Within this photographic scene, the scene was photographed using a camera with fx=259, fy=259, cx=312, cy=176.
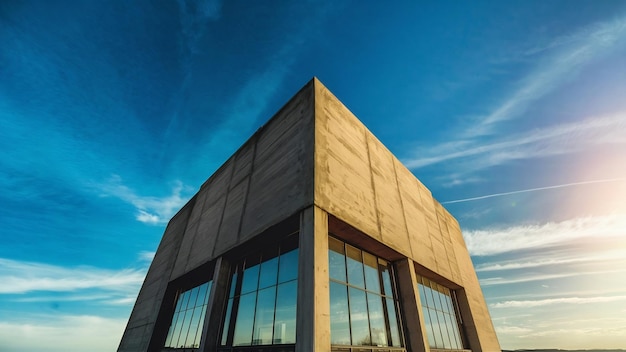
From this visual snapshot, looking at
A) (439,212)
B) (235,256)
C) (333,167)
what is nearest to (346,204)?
(333,167)

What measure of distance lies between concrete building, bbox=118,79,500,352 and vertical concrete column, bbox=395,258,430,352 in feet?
0.16

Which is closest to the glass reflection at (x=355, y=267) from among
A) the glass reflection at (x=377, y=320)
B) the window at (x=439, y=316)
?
the glass reflection at (x=377, y=320)

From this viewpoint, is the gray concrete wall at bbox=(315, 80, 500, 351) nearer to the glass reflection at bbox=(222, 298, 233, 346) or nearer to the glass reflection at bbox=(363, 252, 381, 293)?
the glass reflection at bbox=(363, 252, 381, 293)

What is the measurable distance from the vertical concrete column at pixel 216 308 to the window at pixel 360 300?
626 cm

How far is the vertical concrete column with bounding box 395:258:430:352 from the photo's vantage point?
11766mm

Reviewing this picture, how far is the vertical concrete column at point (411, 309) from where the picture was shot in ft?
38.6

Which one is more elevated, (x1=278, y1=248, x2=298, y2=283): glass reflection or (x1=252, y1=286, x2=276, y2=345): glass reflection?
(x1=278, y1=248, x2=298, y2=283): glass reflection

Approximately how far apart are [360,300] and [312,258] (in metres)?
3.90

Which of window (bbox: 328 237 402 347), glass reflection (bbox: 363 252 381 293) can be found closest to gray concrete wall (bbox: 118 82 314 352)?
window (bbox: 328 237 402 347)

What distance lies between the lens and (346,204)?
35.3ft

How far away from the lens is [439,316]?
1647cm

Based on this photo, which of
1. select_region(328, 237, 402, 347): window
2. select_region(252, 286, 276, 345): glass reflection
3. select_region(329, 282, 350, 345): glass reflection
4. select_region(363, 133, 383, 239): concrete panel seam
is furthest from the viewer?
select_region(363, 133, 383, 239): concrete panel seam

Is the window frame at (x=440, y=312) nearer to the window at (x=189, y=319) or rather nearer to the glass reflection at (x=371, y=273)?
the glass reflection at (x=371, y=273)

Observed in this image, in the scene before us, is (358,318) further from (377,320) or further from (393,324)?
(393,324)
